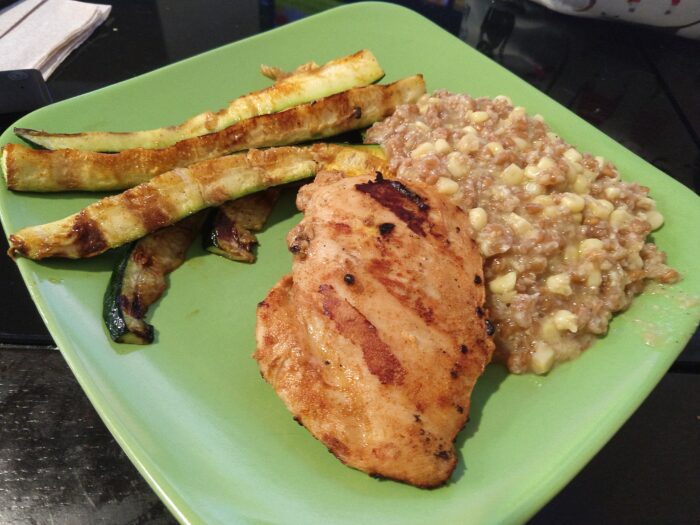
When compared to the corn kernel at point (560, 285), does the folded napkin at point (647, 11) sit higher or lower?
higher

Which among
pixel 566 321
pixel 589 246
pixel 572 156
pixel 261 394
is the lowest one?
pixel 261 394

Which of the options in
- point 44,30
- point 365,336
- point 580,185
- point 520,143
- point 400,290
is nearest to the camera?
point 365,336

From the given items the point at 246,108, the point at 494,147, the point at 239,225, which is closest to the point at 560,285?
the point at 494,147

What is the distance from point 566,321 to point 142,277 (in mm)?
2003

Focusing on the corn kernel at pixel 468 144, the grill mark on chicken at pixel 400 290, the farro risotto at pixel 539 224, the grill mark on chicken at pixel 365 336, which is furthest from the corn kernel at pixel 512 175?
the grill mark on chicken at pixel 365 336

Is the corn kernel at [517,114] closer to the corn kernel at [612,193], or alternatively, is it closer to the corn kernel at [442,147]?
the corn kernel at [442,147]

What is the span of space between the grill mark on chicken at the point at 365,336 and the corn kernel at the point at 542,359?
74 cm

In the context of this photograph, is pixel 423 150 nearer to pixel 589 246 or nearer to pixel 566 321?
pixel 589 246

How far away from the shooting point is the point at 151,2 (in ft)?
18.5

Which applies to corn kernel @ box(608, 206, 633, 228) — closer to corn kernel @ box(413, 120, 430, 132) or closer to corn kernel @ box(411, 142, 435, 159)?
corn kernel @ box(411, 142, 435, 159)

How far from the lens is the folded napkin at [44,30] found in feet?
14.4

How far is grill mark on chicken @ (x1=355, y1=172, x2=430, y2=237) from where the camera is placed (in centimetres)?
235

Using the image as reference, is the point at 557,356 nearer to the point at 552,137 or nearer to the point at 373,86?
the point at 552,137

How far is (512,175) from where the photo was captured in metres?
2.74
